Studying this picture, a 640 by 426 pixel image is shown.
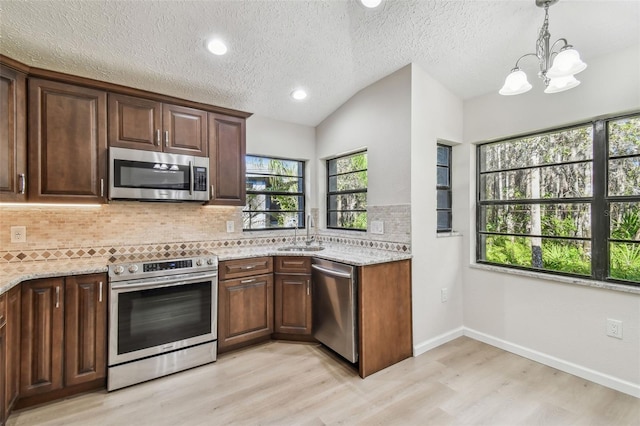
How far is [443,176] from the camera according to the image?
3.26m

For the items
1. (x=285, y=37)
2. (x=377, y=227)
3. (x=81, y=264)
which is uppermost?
(x=285, y=37)

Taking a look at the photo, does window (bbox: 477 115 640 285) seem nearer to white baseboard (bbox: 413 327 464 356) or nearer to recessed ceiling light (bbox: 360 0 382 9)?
white baseboard (bbox: 413 327 464 356)

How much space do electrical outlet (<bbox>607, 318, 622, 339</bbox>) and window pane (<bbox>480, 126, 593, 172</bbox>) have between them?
128cm

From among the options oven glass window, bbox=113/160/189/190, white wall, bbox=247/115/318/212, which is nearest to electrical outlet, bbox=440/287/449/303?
white wall, bbox=247/115/318/212

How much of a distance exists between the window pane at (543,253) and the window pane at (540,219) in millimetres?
75

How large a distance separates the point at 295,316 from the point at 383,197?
4.95 feet

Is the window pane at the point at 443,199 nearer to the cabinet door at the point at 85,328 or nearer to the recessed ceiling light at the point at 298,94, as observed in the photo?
the recessed ceiling light at the point at 298,94

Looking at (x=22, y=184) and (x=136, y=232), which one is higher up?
(x=22, y=184)

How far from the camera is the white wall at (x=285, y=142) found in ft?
11.5

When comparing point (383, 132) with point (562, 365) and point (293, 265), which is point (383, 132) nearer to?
point (293, 265)

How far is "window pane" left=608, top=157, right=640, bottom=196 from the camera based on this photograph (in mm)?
2154

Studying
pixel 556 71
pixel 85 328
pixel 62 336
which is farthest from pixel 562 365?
pixel 62 336

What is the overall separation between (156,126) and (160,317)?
65.4 inches

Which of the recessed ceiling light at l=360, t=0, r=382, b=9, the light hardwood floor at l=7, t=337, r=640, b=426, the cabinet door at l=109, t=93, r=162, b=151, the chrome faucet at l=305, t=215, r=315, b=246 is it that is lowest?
the light hardwood floor at l=7, t=337, r=640, b=426
